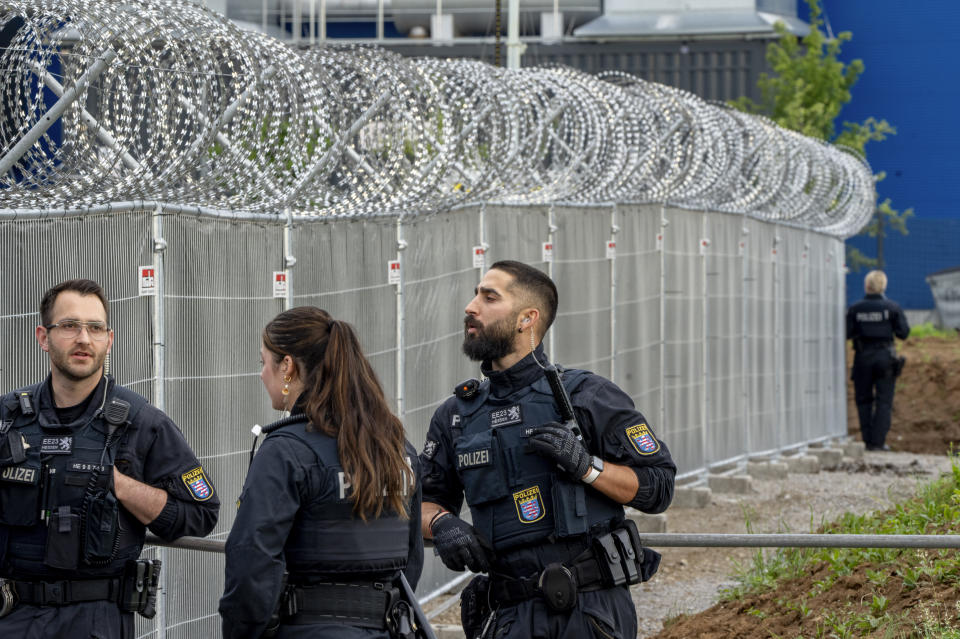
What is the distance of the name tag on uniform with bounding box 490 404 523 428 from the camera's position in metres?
5.08

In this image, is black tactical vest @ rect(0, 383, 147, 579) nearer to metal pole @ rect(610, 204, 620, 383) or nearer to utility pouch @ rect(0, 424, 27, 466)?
utility pouch @ rect(0, 424, 27, 466)

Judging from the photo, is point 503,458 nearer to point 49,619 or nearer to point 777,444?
point 49,619

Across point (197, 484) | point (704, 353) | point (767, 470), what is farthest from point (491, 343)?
point (767, 470)

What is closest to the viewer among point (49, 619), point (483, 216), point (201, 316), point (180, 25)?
point (49, 619)

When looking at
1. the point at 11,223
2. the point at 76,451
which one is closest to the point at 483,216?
the point at 11,223

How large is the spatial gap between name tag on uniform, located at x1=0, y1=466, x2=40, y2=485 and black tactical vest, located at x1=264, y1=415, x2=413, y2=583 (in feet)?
2.87

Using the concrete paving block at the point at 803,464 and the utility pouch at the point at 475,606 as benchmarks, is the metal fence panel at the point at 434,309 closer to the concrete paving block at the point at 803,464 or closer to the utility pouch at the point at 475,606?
the concrete paving block at the point at 803,464

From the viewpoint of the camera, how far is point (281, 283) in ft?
25.0

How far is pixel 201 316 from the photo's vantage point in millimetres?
6855

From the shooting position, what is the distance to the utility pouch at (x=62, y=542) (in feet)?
15.6

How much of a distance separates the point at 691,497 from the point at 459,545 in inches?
361

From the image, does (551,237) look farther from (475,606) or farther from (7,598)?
(7,598)

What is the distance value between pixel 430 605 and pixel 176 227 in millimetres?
3584

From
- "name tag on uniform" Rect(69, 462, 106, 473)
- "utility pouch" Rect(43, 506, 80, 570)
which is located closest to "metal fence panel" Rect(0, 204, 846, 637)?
"name tag on uniform" Rect(69, 462, 106, 473)
